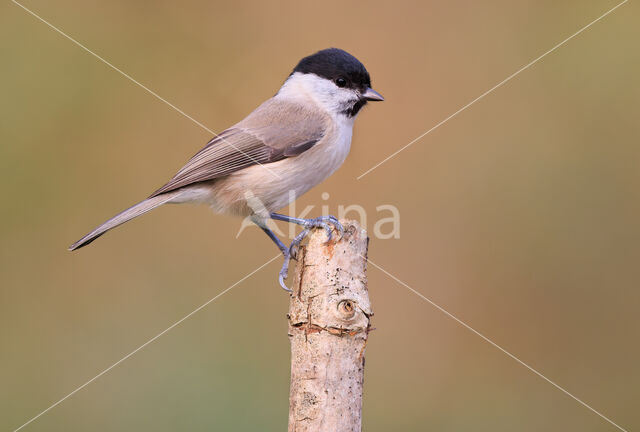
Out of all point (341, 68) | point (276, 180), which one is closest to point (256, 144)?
point (276, 180)

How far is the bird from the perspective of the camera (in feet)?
10.2

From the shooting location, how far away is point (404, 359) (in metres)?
4.38

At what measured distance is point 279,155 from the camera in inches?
124

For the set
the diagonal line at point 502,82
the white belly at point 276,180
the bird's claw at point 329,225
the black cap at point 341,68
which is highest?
the diagonal line at point 502,82

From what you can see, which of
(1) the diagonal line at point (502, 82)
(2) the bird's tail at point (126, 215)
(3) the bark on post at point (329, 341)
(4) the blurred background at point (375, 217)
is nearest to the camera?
(3) the bark on post at point (329, 341)

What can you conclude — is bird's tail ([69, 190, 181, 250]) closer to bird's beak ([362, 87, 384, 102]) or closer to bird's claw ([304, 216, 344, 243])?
bird's claw ([304, 216, 344, 243])

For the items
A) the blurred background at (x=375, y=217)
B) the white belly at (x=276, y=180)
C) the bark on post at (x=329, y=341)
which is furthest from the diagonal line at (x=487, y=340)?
the bark on post at (x=329, y=341)

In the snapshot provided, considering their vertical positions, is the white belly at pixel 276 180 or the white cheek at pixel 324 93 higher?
the white cheek at pixel 324 93

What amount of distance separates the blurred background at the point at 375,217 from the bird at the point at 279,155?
1.17 metres

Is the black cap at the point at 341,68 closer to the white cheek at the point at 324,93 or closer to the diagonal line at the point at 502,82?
the white cheek at the point at 324,93

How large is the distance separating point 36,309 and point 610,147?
4.59 metres

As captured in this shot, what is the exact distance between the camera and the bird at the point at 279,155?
3107 millimetres

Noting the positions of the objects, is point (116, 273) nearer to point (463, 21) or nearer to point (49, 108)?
point (49, 108)

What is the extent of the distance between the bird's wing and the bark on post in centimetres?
Answer: 102
